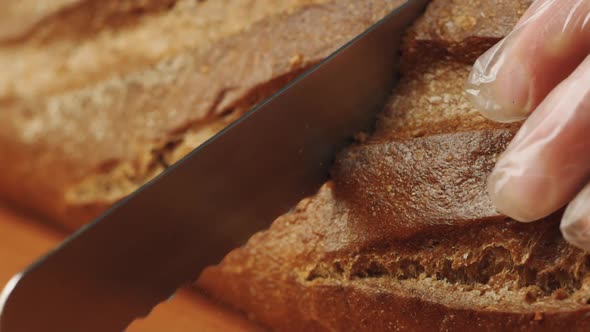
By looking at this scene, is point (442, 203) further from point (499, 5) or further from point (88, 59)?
point (88, 59)

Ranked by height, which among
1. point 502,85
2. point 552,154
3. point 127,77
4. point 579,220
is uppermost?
point 127,77

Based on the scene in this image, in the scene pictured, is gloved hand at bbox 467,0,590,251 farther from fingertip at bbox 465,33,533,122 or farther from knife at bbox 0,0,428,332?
knife at bbox 0,0,428,332

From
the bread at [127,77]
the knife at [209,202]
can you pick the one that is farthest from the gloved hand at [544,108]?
the bread at [127,77]

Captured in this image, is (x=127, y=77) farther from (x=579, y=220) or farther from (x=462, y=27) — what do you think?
(x=579, y=220)

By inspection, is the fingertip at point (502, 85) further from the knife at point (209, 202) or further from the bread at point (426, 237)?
the knife at point (209, 202)

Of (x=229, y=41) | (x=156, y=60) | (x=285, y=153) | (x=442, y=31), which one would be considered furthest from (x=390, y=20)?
(x=156, y=60)

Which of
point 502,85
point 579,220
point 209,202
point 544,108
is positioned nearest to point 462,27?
point 502,85

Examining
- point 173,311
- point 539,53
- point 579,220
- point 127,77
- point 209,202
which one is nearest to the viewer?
point 579,220

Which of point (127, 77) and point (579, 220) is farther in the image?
point (127, 77)
